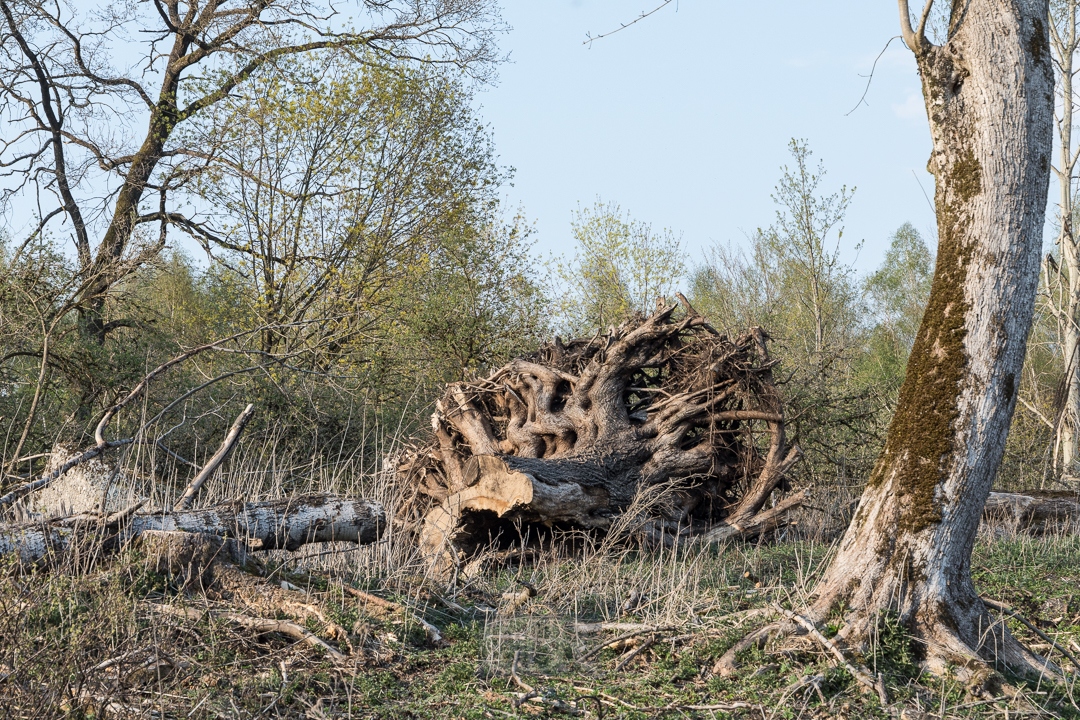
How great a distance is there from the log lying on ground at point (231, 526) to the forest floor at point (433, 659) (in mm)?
216

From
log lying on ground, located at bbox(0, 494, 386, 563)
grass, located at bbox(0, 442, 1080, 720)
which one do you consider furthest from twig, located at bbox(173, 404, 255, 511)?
grass, located at bbox(0, 442, 1080, 720)

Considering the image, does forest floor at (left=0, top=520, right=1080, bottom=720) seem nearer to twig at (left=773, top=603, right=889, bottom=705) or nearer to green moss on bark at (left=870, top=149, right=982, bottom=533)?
twig at (left=773, top=603, right=889, bottom=705)

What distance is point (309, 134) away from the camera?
46.2 feet

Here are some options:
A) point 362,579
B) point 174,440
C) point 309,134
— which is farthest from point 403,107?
point 362,579

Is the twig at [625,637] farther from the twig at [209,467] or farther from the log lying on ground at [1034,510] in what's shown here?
the log lying on ground at [1034,510]

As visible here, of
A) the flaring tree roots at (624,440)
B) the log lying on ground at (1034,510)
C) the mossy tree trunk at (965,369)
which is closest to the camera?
the mossy tree trunk at (965,369)

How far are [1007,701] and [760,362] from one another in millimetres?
5216

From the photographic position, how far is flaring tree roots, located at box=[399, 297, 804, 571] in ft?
24.9

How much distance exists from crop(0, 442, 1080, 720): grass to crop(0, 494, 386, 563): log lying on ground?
9.6 inches

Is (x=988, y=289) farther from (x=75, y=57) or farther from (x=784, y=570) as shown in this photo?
(x=75, y=57)

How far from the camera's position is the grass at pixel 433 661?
11.3ft

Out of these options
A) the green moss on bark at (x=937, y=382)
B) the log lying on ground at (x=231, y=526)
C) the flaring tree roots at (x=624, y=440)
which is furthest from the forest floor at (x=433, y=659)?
the flaring tree roots at (x=624, y=440)

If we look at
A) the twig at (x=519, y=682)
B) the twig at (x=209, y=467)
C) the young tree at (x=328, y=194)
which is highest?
→ the young tree at (x=328, y=194)

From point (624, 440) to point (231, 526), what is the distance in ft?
12.9
